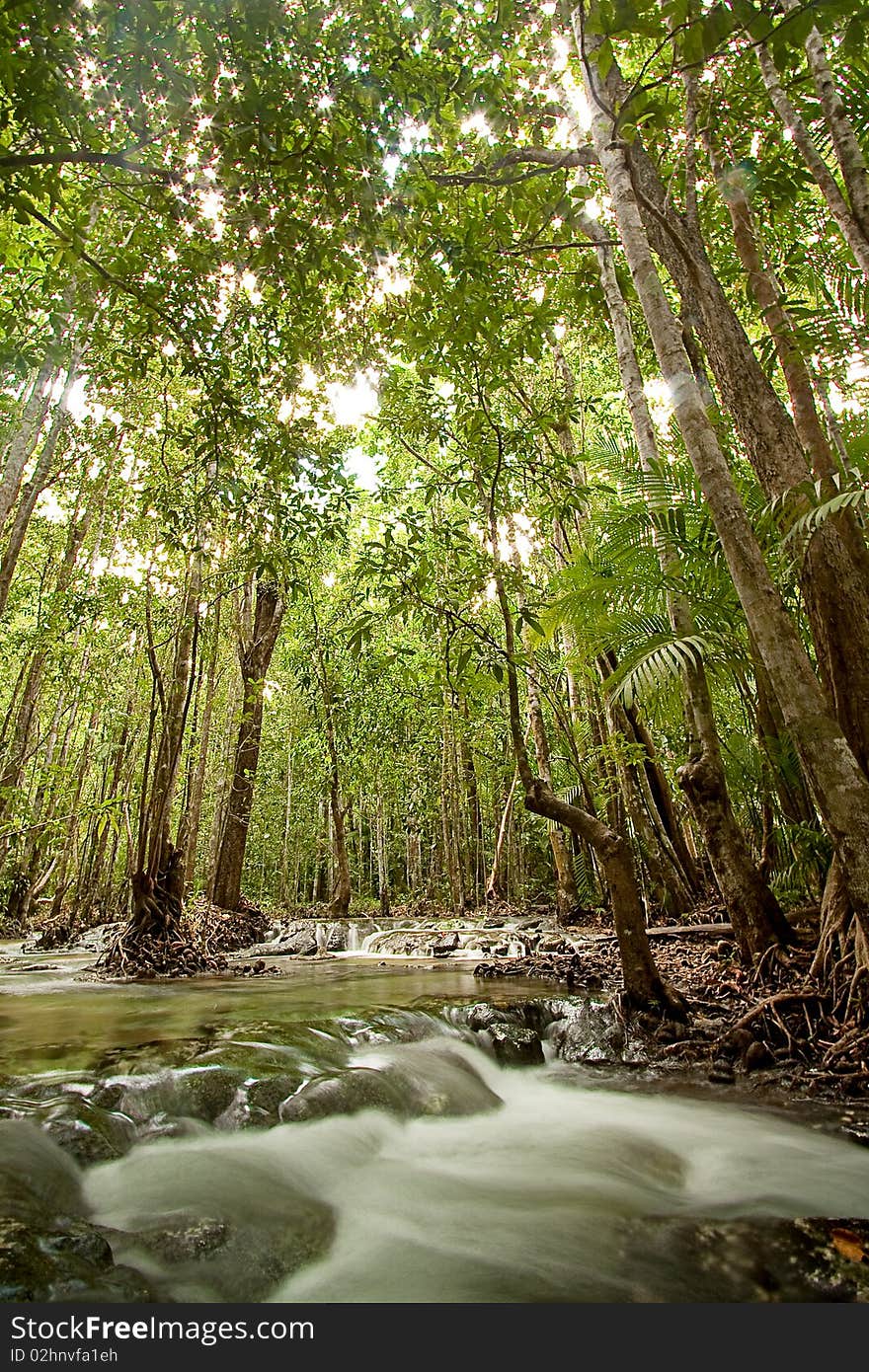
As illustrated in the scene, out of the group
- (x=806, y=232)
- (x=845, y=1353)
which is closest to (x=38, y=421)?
(x=806, y=232)

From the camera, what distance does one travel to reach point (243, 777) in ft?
40.9

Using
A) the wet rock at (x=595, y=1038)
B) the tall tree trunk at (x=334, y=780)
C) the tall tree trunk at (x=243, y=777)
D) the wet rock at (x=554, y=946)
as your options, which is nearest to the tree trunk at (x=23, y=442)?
the tall tree trunk at (x=243, y=777)

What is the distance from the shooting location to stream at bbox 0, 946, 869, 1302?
2010 millimetres

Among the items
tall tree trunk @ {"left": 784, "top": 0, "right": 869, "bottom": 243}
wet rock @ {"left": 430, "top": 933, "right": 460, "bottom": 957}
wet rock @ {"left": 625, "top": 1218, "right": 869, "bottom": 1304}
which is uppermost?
tall tree trunk @ {"left": 784, "top": 0, "right": 869, "bottom": 243}

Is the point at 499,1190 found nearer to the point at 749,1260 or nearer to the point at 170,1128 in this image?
the point at 749,1260

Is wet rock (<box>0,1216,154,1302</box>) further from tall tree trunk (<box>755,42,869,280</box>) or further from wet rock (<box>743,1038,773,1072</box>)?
tall tree trunk (<box>755,42,869,280</box>)

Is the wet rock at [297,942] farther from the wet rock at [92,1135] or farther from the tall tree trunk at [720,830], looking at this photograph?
the wet rock at [92,1135]

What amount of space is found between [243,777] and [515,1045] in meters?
9.16

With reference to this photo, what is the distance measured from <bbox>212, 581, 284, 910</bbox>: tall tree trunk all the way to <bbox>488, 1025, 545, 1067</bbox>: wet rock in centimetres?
834

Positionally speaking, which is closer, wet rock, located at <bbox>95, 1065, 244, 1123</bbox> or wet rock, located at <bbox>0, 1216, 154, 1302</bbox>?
wet rock, located at <bbox>0, 1216, 154, 1302</bbox>

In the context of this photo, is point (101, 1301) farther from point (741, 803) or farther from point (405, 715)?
point (405, 715)

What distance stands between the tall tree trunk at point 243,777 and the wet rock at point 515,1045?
8.34 meters

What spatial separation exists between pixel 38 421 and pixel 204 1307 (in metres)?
9.03

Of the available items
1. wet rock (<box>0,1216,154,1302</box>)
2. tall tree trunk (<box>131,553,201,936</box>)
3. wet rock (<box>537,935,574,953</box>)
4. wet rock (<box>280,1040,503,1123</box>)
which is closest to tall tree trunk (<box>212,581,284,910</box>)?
tall tree trunk (<box>131,553,201,936</box>)
